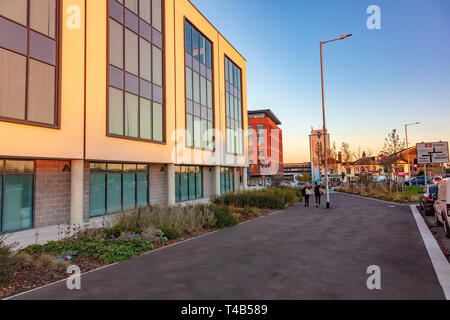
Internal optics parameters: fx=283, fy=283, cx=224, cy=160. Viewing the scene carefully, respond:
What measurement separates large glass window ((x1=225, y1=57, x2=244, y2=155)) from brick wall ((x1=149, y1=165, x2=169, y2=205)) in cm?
1018

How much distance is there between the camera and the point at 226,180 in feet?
102

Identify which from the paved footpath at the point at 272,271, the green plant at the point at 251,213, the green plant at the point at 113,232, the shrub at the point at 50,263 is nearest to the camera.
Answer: the paved footpath at the point at 272,271

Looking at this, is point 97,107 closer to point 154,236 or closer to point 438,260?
point 154,236

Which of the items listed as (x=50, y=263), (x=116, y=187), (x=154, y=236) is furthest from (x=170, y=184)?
(x=50, y=263)

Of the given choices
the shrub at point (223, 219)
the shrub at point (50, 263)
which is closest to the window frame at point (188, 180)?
the shrub at point (223, 219)

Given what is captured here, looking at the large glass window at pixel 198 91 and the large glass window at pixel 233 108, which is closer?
the large glass window at pixel 198 91

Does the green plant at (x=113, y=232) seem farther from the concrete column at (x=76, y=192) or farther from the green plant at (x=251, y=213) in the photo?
the green plant at (x=251, y=213)

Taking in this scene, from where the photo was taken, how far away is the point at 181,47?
71.3ft

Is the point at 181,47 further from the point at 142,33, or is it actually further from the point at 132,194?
the point at 132,194

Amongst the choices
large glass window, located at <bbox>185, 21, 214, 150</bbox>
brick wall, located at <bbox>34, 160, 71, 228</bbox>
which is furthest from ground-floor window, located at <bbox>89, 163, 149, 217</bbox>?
large glass window, located at <bbox>185, 21, 214, 150</bbox>

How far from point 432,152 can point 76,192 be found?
2446 cm

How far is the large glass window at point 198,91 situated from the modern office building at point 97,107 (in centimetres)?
12

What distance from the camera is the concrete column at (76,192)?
13.2 meters
